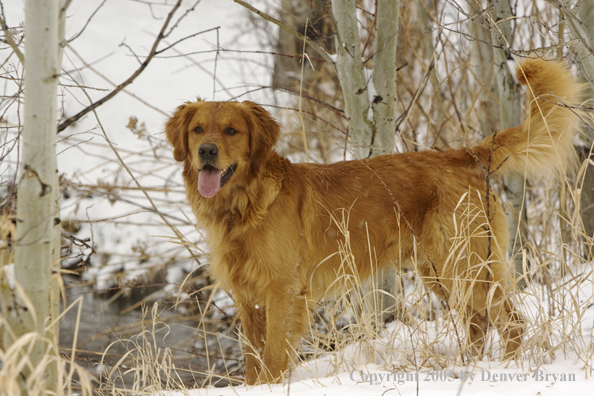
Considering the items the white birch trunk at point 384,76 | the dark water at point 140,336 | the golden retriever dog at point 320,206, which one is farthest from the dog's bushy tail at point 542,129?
the dark water at point 140,336

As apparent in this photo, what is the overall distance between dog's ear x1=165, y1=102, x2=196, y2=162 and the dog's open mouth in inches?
10.9

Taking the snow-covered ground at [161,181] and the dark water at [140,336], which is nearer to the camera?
the snow-covered ground at [161,181]

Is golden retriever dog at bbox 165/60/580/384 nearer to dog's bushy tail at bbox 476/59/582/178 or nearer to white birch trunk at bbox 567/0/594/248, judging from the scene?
dog's bushy tail at bbox 476/59/582/178

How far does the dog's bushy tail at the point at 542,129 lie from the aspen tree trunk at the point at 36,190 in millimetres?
2358

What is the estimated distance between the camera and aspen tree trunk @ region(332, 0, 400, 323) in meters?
3.44

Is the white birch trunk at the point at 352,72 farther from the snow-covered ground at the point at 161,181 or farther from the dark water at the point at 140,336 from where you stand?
the dark water at the point at 140,336

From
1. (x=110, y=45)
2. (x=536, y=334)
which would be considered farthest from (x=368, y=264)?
(x=110, y=45)

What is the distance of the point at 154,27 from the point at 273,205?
12.0 metres

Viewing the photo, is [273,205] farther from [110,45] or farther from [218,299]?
[110,45]

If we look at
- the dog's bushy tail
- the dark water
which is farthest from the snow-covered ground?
the dog's bushy tail

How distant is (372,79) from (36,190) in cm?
266

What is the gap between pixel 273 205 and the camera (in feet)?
9.77

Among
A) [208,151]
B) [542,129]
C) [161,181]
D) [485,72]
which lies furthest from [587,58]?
[161,181]

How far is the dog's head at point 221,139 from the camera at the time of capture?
281 cm
